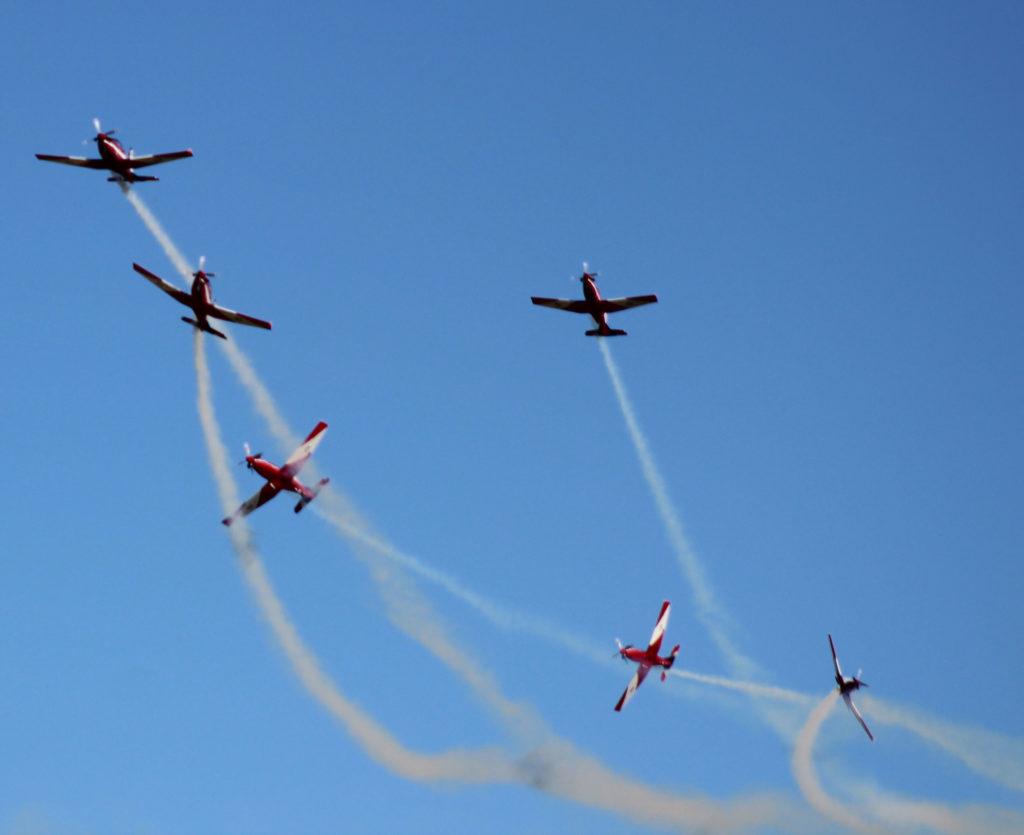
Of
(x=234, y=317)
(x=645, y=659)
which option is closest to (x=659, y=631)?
(x=645, y=659)

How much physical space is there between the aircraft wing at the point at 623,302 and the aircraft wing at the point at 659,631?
24.9m

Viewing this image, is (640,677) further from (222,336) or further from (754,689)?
(222,336)

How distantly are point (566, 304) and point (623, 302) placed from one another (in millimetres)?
3998

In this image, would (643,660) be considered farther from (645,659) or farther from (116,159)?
(116,159)

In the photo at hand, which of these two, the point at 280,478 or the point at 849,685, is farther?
the point at 849,685

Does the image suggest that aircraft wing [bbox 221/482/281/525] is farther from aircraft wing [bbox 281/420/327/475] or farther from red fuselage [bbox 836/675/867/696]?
red fuselage [bbox 836/675/867/696]

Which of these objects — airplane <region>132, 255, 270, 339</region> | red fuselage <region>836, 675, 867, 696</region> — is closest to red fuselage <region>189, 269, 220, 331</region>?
airplane <region>132, 255, 270, 339</region>

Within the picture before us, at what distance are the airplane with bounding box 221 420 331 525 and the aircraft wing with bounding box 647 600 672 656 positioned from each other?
28.7 m

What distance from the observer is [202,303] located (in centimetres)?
9525

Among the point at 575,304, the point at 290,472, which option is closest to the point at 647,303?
the point at 575,304

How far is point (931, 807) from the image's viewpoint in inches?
4370

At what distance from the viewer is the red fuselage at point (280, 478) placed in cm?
9609

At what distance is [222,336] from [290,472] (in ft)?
30.2

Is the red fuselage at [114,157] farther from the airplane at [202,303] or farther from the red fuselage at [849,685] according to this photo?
the red fuselage at [849,685]
